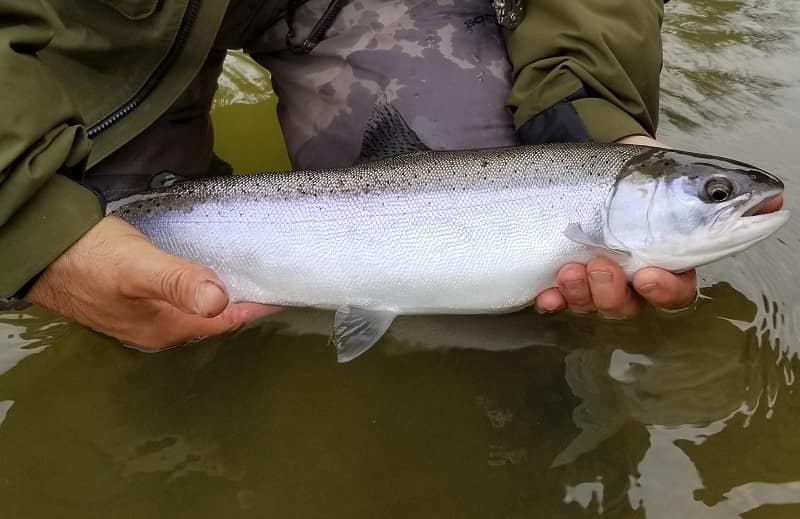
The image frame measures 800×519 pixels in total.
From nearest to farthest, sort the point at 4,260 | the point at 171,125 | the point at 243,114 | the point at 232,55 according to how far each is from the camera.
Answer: the point at 4,260
the point at 171,125
the point at 243,114
the point at 232,55

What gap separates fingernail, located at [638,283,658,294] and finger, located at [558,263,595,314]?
0.14 meters

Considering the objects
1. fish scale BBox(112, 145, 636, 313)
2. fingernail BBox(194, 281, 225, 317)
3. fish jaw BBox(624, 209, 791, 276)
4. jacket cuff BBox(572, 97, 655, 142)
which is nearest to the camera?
fingernail BBox(194, 281, 225, 317)

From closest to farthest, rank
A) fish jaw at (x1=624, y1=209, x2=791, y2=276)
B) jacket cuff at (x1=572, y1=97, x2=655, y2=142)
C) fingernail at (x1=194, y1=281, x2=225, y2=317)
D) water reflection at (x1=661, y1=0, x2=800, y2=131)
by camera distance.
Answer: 1. fingernail at (x1=194, y1=281, x2=225, y2=317)
2. fish jaw at (x1=624, y1=209, x2=791, y2=276)
3. jacket cuff at (x1=572, y1=97, x2=655, y2=142)
4. water reflection at (x1=661, y1=0, x2=800, y2=131)

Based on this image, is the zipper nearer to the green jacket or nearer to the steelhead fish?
the green jacket

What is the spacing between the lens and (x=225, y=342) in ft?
7.48

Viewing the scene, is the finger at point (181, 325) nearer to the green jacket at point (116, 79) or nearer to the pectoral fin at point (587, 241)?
the green jacket at point (116, 79)

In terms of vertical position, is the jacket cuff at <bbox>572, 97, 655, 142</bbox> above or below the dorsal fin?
below

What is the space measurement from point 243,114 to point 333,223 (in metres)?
1.75

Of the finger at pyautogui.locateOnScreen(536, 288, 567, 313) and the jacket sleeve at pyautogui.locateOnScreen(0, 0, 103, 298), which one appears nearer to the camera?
the jacket sleeve at pyautogui.locateOnScreen(0, 0, 103, 298)

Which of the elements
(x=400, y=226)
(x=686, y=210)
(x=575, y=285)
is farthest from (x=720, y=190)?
(x=400, y=226)

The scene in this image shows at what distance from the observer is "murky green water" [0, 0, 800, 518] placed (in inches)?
70.9

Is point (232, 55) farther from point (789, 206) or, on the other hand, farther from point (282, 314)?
point (789, 206)

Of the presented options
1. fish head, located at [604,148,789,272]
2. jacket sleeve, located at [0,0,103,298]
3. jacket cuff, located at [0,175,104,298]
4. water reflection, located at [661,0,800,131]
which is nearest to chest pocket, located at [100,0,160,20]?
jacket sleeve, located at [0,0,103,298]

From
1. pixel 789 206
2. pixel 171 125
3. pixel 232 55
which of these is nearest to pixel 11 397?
pixel 171 125
